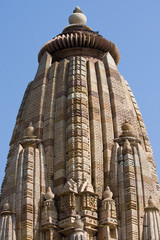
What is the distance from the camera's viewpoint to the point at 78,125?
37594 millimetres

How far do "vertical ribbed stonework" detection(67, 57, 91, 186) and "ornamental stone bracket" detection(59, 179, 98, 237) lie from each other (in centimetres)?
61

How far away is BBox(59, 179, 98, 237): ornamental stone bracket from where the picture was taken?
113ft

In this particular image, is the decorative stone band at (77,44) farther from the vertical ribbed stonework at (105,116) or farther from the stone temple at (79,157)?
the vertical ribbed stonework at (105,116)

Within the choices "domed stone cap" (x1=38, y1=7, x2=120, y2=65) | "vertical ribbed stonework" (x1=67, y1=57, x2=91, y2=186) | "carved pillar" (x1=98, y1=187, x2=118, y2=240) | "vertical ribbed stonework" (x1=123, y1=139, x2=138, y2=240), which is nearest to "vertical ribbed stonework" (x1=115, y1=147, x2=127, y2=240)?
"vertical ribbed stonework" (x1=123, y1=139, x2=138, y2=240)

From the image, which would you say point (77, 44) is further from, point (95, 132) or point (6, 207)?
point (6, 207)

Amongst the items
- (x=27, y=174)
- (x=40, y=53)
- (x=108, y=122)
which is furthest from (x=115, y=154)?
(x=40, y=53)

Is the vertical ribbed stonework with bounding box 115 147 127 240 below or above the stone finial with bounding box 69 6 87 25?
below

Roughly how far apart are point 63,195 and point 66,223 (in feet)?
4.92

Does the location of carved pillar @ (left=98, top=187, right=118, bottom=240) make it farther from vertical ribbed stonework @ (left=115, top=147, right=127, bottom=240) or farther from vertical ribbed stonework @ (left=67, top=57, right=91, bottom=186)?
vertical ribbed stonework @ (left=67, top=57, right=91, bottom=186)

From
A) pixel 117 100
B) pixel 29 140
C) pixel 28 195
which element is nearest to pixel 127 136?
pixel 117 100

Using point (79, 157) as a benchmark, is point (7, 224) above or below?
below

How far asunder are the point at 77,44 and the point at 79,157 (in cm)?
878

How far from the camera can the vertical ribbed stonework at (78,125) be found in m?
36.1

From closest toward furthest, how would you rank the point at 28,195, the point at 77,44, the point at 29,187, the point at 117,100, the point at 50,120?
the point at 28,195, the point at 29,187, the point at 50,120, the point at 117,100, the point at 77,44
